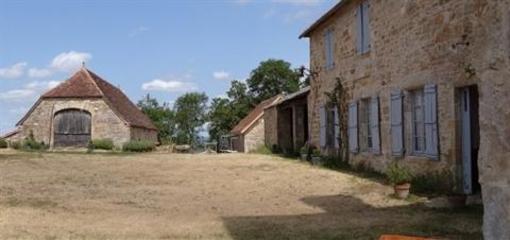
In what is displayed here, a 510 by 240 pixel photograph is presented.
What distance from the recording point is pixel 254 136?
42.2 metres

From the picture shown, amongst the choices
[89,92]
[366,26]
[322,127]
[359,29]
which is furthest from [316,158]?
[89,92]

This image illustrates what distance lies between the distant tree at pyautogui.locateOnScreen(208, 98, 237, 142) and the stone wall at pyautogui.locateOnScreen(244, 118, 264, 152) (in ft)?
80.6

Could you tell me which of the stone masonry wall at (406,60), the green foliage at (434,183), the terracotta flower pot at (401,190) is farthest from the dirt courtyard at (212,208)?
the stone masonry wall at (406,60)

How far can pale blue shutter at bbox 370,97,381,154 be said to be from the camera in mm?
16656

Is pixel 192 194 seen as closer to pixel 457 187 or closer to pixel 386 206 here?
pixel 386 206

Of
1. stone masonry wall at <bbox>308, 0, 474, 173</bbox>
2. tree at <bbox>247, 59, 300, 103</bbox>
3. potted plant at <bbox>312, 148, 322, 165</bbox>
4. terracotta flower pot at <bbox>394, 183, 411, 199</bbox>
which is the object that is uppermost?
tree at <bbox>247, 59, 300, 103</bbox>

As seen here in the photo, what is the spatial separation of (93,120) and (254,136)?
1028 cm

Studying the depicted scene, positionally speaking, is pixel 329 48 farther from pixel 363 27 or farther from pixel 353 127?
pixel 353 127

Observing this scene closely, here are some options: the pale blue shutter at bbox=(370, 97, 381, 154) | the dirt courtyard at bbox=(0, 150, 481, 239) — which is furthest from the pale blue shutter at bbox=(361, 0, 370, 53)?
the dirt courtyard at bbox=(0, 150, 481, 239)

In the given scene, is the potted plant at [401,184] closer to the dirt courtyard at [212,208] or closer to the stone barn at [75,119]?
the dirt courtyard at [212,208]

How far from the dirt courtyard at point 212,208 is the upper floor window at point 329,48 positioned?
187 inches

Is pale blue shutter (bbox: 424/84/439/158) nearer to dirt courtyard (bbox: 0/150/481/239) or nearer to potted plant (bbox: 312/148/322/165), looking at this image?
dirt courtyard (bbox: 0/150/481/239)

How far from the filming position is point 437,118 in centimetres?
1297

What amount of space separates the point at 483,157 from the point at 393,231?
13.8 ft
